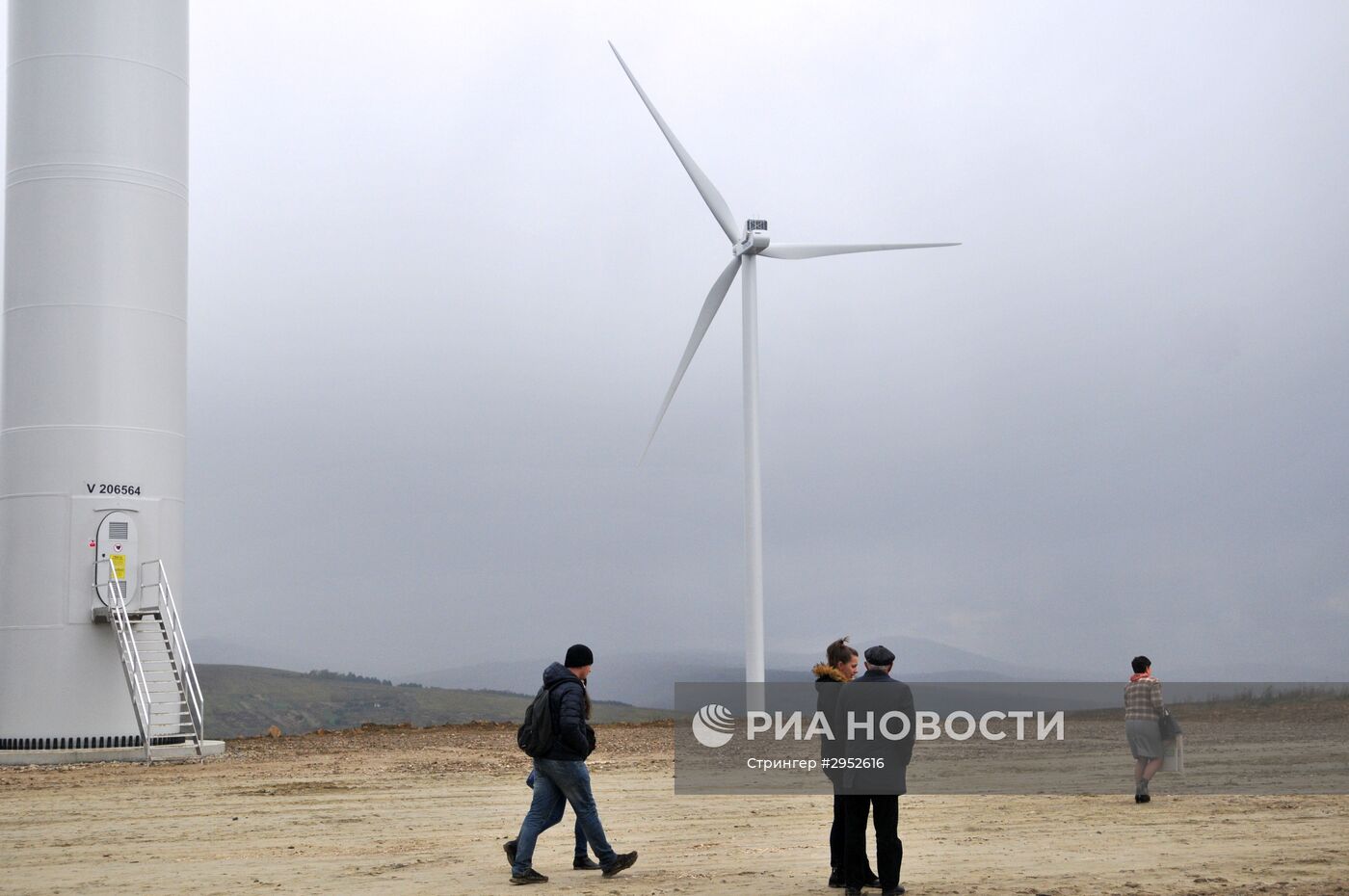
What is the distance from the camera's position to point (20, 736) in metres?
27.9

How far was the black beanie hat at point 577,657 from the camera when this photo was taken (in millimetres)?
12748

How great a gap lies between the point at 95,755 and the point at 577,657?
733 inches

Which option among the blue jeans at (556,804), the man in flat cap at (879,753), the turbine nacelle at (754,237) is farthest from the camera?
the turbine nacelle at (754,237)

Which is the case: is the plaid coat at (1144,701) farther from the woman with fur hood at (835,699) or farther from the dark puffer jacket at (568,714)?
the dark puffer jacket at (568,714)

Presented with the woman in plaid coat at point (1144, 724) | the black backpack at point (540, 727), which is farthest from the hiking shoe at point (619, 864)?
the woman in plaid coat at point (1144, 724)

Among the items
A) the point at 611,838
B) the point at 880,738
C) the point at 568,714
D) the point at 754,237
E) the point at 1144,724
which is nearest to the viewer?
the point at 880,738

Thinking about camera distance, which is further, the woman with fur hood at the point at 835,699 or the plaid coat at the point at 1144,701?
the plaid coat at the point at 1144,701

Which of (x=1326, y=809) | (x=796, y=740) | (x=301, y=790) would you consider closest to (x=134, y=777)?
(x=301, y=790)

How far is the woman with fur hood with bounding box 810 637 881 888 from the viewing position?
12.2m

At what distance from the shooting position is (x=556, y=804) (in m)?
13.1

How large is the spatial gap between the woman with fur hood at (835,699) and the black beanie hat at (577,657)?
208cm

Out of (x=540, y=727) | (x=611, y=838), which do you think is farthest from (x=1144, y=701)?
(x=540, y=727)

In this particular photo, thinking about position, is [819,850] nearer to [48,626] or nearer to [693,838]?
[693,838]

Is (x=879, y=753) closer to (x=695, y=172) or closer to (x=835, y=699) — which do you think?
(x=835, y=699)
